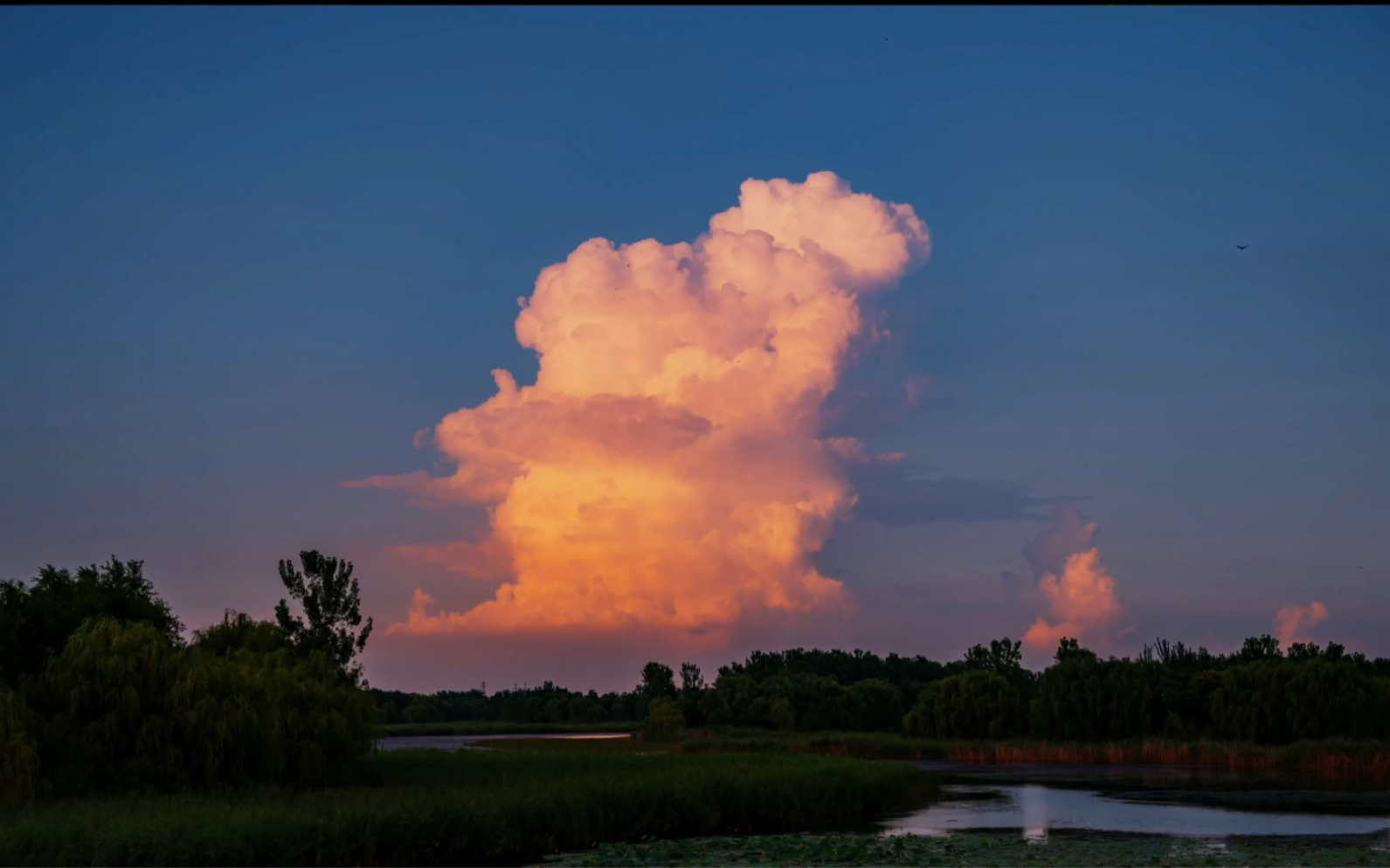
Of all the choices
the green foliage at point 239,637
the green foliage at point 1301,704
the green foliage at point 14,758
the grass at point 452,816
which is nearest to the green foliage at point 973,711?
the green foliage at point 1301,704

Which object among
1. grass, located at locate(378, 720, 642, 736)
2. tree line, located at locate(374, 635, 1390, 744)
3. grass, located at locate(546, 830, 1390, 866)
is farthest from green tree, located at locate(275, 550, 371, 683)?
grass, located at locate(378, 720, 642, 736)

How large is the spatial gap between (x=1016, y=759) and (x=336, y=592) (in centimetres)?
5460

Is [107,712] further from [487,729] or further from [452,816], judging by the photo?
[487,729]

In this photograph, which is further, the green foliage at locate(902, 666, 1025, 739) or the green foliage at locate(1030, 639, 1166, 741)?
the green foliage at locate(902, 666, 1025, 739)

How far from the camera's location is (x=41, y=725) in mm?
38875

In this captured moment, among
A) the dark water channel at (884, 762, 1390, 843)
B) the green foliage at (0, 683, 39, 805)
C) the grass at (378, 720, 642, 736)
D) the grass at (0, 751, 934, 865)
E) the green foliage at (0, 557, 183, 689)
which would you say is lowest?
the grass at (378, 720, 642, 736)

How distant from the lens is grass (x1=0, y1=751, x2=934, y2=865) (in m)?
28.9

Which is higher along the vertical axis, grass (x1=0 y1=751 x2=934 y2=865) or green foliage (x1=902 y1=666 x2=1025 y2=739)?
green foliage (x1=902 y1=666 x2=1025 y2=739)

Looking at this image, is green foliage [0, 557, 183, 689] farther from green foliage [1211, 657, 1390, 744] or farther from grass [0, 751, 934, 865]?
green foliage [1211, 657, 1390, 744]

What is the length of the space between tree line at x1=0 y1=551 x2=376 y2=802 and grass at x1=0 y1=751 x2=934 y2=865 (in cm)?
268

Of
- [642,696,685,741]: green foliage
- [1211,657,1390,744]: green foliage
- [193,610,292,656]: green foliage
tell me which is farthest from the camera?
[642,696,685,741]: green foliage

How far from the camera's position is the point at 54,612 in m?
45.9

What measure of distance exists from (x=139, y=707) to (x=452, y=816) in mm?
13196

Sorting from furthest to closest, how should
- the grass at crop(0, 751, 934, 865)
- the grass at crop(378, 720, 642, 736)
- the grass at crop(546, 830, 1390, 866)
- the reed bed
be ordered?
the grass at crop(378, 720, 642, 736), the reed bed, the grass at crop(546, 830, 1390, 866), the grass at crop(0, 751, 934, 865)
